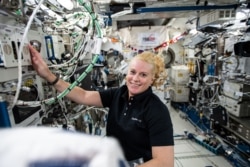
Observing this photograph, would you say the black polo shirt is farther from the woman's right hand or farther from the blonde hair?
the woman's right hand

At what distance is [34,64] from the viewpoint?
141 centimetres

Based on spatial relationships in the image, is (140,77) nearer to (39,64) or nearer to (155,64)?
(155,64)

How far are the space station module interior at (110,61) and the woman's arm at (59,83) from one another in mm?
57

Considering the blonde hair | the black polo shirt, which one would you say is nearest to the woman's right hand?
the black polo shirt

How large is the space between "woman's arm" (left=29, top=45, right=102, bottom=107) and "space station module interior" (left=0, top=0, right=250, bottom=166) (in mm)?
57

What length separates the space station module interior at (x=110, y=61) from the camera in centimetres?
120

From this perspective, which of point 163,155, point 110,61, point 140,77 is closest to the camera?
point 163,155

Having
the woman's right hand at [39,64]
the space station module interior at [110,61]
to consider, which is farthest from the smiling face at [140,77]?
the woman's right hand at [39,64]

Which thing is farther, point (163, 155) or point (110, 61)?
point (110, 61)

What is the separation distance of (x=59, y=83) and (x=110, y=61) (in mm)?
5499

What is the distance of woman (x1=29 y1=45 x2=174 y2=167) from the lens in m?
1.39

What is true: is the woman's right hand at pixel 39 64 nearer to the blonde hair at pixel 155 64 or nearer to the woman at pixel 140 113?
the woman at pixel 140 113

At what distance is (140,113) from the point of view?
1.56 m

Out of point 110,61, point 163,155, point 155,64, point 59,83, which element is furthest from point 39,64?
point 110,61
